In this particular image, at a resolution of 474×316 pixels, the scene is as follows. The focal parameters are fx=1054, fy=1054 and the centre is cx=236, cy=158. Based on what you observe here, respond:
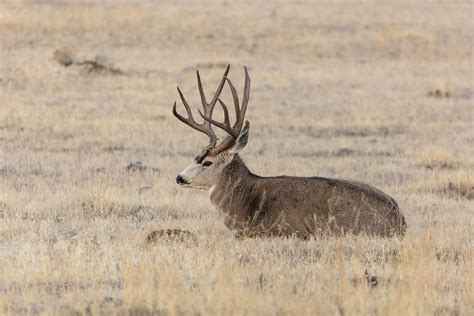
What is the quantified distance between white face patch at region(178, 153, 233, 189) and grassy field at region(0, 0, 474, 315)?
1.50 ft

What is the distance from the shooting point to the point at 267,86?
→ 24578 mm

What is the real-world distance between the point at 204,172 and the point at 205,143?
6943mm

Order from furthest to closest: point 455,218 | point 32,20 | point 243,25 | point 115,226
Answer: point 243,25 < point 32,20 < point 455,218 < point 115,226

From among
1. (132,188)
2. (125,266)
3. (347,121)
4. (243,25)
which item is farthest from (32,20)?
(125,266)

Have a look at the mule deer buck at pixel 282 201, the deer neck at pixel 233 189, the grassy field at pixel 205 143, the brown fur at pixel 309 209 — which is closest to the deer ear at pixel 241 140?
the mule deer buck at pixel 282 201

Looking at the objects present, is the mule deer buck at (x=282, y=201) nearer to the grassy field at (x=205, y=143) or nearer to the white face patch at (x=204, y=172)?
the white face patch at (x=204, y=172)

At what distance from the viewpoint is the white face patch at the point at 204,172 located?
1019 centimetres

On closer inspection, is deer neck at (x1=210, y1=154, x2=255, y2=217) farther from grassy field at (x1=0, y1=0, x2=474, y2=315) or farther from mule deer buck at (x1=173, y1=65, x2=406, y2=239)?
grassy field at (x1=0, y1=0, x2=474, y2=315)

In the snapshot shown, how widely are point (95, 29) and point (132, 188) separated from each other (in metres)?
21.6

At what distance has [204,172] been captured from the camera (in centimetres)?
1024

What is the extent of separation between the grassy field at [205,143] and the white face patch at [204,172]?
458mm

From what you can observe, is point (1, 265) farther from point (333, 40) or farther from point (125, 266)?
point (333, 40)

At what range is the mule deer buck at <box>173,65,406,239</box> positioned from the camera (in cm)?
970

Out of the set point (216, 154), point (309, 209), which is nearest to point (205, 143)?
point (216, 154)
